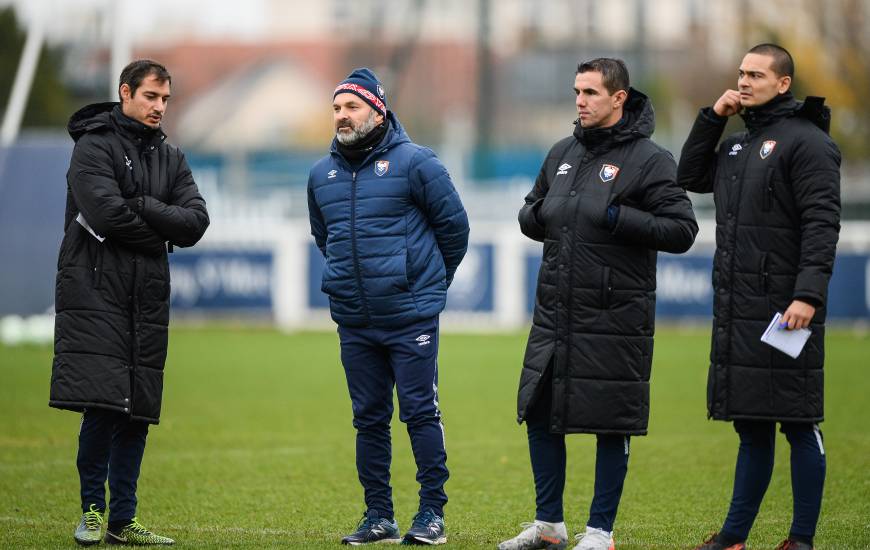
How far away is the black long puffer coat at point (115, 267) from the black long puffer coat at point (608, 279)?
5.68 feet

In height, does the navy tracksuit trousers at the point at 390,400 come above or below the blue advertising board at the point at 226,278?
above

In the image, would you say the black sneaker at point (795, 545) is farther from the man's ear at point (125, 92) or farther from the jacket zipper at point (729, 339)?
the man's ear at point (125, 92)

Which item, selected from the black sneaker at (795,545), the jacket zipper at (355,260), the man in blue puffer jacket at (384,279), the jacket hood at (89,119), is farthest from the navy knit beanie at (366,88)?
the black sneaker at (795,545)

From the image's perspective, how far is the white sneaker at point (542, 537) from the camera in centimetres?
645

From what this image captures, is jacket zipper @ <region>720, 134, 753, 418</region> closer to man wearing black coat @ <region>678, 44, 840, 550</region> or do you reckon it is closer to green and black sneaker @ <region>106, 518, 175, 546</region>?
man wearing black coat @ <region>678, 44, 840, 550</region>

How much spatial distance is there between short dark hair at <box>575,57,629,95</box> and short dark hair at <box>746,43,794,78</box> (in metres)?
0.56

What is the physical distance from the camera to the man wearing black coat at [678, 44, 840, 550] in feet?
20.0

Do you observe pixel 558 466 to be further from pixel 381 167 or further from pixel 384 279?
pixel 381 167

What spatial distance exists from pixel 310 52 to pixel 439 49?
7.34 metres

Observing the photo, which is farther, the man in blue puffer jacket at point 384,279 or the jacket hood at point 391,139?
the jacket hood at point 391,139

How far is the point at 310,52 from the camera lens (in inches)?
2211

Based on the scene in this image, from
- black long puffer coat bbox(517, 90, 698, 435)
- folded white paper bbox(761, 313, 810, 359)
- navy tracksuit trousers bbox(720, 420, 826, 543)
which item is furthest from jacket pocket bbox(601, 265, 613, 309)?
navy tracksuit trousers bbox(720, 420, 826, 543)

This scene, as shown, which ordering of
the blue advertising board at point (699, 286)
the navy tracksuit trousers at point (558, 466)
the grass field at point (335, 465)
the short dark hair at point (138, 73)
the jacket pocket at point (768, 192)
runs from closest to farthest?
the jacket pocket at point (768, 192) < the navy tracksuit trousers at point (558, 466) < the short dark hair at point (138, 73) < the grass field at point (335, 465) < the blue advertising board at point (699, 286)

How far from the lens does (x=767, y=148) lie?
6250 millimetres
